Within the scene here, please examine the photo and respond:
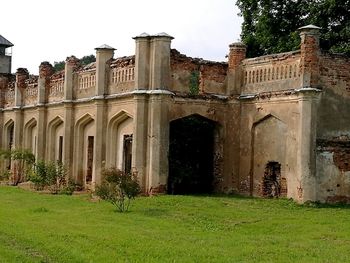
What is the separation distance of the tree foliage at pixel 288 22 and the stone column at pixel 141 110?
29.4 feet

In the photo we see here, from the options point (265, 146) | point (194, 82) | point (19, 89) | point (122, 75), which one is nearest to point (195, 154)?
point (194, 82)

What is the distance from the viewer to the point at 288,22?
29.6 meters

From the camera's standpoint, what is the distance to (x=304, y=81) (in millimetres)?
19062

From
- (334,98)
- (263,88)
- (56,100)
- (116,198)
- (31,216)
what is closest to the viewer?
(31,216)

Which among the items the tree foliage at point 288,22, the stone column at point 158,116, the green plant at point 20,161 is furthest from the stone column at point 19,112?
the stone column at point 158,116

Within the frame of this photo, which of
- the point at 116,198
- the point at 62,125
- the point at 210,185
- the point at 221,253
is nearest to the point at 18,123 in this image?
the point at 62,125

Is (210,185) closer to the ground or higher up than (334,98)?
closer to the ground

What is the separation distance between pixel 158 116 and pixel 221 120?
2.81 metres

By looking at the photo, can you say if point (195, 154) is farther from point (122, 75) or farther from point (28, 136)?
point (28, 136)

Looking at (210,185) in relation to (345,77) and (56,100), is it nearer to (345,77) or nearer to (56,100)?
(345,77)

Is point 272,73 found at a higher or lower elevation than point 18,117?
higher

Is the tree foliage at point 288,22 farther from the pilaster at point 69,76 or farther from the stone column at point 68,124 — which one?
the stone column at point 68,124

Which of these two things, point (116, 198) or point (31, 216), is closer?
point (31, 216)

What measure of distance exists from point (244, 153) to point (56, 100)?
1069cm
